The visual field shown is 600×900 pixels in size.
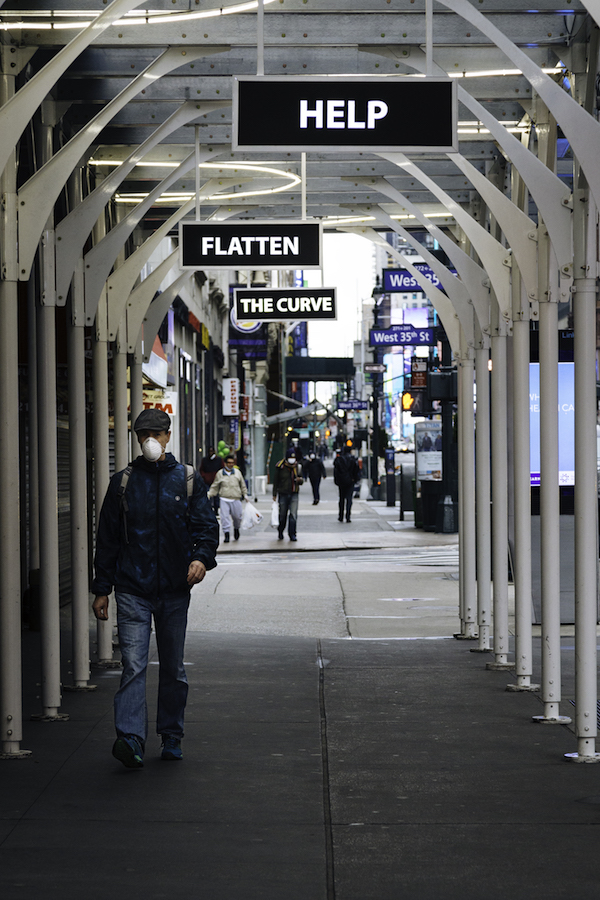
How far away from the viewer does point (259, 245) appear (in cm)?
1176

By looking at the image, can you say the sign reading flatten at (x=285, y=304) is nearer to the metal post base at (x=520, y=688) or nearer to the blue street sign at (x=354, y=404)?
the metal post base at (x=520, y=688)

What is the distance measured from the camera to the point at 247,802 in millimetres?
6363

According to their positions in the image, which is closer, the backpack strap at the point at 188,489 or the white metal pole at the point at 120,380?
the backpack strap at the point at 188,489

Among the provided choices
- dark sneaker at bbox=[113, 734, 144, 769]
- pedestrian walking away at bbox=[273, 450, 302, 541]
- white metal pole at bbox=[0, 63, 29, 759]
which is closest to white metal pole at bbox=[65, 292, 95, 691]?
white metal pole at bbox=[0, 63, 29, 759]

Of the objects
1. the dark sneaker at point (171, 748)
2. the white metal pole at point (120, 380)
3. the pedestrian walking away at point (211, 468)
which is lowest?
the dark sneaker at point (171, 748)

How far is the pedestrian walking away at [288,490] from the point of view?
2575 centimetres

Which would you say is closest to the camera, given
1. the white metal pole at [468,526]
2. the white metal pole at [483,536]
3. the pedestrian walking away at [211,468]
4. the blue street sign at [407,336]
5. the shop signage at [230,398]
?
the white metal pole at [483,536]

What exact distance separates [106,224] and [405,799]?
326 inches

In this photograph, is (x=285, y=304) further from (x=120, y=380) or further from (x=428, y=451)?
(x=428, y=451)

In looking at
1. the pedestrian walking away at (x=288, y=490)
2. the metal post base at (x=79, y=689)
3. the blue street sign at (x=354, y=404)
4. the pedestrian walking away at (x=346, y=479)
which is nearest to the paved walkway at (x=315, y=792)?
the metal post base at (x=79, y=689)

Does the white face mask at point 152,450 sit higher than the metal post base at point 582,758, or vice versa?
the white face mask at point 152,450

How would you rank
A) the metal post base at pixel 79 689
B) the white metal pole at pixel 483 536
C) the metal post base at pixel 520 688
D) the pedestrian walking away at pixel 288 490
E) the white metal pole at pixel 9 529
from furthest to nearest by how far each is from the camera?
the pedestrian walking away at pixel 288 490
the white metal pole at pixel 483 536
the metal post base at pixel 79 689
the metal post base at pixel 520 688
the white metal pole at pixel 9 529

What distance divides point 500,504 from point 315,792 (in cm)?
465

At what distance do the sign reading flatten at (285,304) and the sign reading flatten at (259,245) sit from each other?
138 inches
